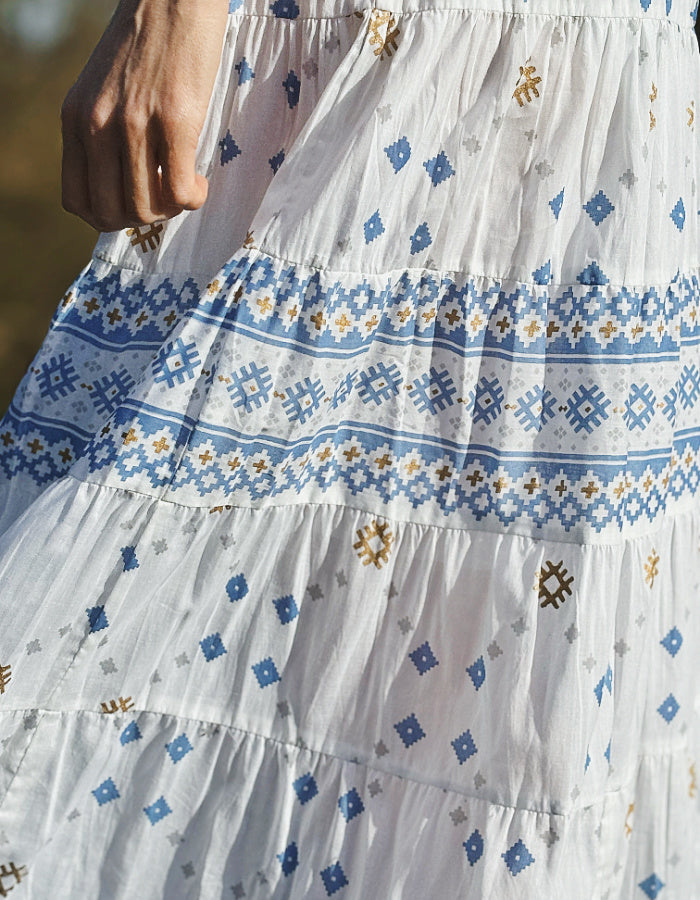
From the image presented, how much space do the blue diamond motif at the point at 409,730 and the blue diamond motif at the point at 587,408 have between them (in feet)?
0.93

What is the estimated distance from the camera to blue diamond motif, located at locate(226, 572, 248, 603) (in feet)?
2.54

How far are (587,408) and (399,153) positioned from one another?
10.6 inches

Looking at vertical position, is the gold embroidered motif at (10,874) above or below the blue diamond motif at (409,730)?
below

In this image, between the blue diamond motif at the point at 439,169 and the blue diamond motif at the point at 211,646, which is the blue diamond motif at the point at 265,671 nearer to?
the blue diamond motif at the point at 211,646

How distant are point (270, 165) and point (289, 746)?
53 cm

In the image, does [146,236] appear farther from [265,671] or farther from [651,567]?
[651,567]

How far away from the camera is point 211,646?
2.56 feet

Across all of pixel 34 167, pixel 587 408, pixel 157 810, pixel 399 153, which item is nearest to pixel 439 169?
pixel 399 153

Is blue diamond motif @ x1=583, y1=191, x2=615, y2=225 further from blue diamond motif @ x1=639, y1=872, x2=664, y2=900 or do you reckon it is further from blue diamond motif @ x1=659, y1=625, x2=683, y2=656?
blue diamond motif @ x1=639, y1=872, x2=664, y2=900

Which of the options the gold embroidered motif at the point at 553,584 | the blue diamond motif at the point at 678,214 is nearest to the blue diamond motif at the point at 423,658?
the gold embroidered motif at the point at 553,584

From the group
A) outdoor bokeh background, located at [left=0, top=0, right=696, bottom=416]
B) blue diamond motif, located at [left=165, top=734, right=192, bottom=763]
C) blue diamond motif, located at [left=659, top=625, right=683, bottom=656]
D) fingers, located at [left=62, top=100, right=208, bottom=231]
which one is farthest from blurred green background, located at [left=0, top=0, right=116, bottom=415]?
blue diamond motif, located at [left=659, top=625, right=683, bottom=656]

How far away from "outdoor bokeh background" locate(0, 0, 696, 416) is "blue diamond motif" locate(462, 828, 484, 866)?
219 centimetres

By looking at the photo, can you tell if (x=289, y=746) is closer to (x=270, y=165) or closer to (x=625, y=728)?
(x=625, y=728)

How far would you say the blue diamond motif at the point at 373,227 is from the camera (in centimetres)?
79
